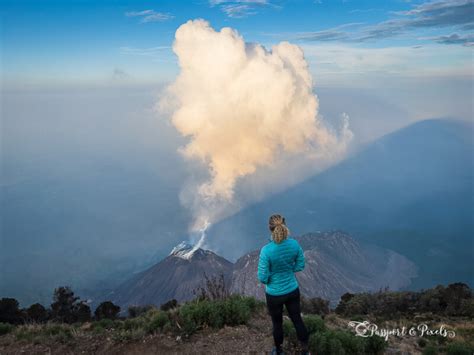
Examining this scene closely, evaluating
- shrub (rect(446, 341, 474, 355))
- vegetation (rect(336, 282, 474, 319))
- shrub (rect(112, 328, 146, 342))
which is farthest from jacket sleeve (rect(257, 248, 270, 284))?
vegetation (rect(336, 282, 474, 319))

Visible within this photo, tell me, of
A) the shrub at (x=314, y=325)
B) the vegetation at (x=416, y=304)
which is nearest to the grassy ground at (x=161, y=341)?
the shrub at (x=314, y=325)

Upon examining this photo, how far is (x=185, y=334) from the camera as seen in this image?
7.82 m

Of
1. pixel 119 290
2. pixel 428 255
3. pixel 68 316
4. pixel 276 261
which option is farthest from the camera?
pixel 428 255

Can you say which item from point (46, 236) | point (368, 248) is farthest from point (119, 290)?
point (368, 248)

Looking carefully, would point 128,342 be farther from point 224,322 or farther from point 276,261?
point 276,261

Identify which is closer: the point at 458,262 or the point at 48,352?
the point at 48,352

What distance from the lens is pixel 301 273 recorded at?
12300 cm

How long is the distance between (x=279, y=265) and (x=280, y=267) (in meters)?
0.04

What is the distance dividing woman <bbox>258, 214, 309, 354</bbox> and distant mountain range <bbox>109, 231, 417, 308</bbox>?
9230 centimetres

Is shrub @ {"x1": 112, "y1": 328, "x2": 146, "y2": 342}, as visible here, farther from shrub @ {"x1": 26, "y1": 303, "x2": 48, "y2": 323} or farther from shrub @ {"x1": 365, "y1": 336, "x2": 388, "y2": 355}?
shrub @ {"x1": 26, "y1": 303, "x2": 48, "y2": 323}

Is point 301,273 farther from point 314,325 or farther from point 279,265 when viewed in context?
point 279,265

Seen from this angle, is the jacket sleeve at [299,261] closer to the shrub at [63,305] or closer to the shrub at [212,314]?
the shrub at [212,314]

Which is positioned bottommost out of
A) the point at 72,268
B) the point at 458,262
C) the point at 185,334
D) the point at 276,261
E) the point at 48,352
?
the point at 48,352

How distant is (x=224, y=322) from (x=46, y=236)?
214 metres
